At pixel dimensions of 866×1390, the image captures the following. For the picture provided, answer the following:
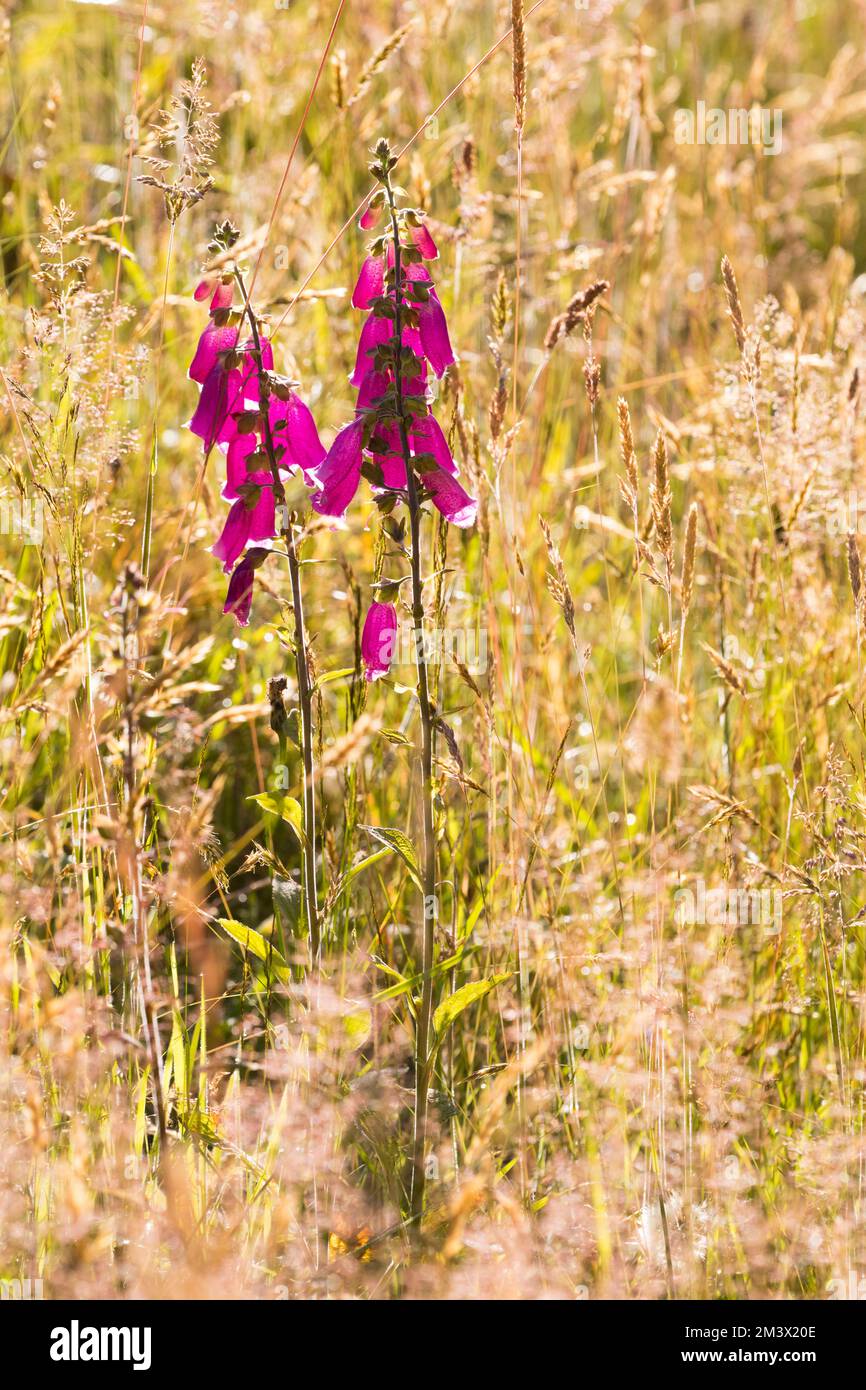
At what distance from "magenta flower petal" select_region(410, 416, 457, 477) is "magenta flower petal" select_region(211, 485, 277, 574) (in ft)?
0.56

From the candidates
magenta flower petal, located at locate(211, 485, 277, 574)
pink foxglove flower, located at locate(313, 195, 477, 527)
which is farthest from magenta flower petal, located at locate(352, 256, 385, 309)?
magenta flower petal, located at locate(211, 485, 277, 574)

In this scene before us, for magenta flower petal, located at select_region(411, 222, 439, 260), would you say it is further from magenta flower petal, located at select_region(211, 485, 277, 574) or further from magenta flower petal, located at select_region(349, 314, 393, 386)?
magenta flower petal, located at select_region(211, 485, 277, 574)

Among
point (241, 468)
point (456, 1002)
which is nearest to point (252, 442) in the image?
point (241, 468)

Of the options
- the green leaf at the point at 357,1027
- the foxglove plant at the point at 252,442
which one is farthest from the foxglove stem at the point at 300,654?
the green leaf at the point at 357,1027

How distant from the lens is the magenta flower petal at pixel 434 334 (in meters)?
1.36

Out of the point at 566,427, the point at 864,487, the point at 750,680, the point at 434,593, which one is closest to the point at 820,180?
the point at 566,427

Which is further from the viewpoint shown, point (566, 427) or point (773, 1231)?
point (566, 427)

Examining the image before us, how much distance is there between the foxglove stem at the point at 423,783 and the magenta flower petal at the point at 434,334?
0.04 m

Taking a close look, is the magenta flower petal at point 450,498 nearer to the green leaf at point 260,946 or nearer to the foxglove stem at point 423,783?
the foxglove stem at point 423,783

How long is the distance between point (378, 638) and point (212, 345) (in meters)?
0.37
